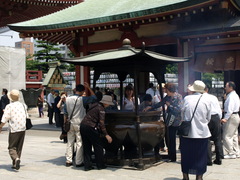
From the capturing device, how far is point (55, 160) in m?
7.46

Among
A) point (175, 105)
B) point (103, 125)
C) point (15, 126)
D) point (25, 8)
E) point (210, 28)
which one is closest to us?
point (103, 125)

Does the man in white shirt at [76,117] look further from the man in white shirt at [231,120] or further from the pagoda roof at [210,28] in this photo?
the pagoda roof at [210,28]

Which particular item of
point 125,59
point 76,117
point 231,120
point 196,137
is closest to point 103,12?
point 125,59

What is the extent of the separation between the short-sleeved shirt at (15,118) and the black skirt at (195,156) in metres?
3.32

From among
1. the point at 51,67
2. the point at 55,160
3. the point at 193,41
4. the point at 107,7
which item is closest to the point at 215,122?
the point at 55,160

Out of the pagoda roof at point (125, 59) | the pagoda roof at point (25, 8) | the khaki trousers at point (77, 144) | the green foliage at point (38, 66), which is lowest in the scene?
the khaki trousers at point (77, 144)

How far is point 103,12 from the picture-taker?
42.9ft

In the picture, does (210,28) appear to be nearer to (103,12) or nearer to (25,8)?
(103,12)

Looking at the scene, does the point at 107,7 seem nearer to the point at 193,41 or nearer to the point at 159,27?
the point at 159,27

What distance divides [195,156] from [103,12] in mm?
9149

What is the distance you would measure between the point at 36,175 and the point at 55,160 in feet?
4.66

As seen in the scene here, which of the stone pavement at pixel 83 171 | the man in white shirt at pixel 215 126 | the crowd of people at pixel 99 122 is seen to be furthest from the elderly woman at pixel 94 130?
the man in white shirt at pixel 215 126

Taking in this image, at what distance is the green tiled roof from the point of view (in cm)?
1081

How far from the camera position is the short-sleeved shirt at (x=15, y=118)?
6.50m
